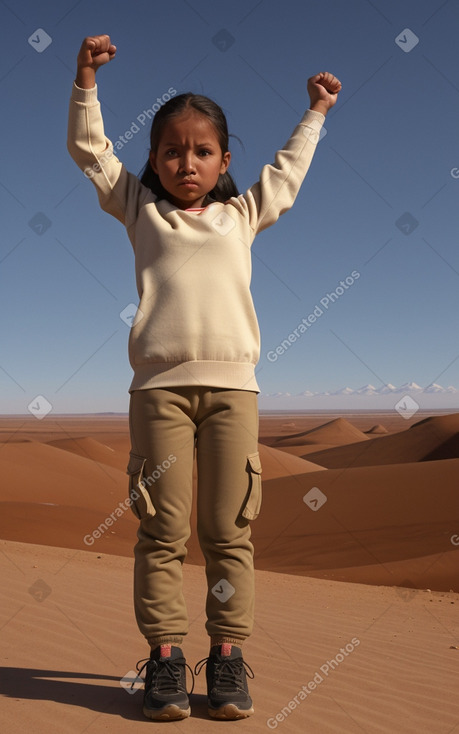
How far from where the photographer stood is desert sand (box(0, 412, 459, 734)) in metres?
2.74

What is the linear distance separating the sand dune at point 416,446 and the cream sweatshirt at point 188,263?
20.8 meters

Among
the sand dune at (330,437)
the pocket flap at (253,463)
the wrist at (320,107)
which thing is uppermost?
the wrist at (320,107)

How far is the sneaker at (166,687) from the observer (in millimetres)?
2422

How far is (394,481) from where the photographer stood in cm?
1257

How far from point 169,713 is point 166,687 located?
9cm

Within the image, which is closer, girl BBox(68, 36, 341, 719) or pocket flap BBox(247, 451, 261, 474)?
girl BBox(68, 36, 341, 719)

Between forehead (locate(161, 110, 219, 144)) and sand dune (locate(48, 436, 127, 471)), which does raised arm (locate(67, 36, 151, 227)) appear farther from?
sand dune (locate(48, 436, 127, 471))

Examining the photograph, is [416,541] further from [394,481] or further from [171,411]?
[171,411]

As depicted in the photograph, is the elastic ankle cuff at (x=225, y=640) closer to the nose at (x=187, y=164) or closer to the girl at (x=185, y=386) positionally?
the girl at (x=185, y=386)

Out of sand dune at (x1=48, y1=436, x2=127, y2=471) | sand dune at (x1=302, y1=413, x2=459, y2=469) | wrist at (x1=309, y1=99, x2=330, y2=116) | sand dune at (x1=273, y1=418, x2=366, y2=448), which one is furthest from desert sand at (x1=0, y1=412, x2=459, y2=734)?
sand dune at (x1=273, y1=418, x2=366, y2=448)

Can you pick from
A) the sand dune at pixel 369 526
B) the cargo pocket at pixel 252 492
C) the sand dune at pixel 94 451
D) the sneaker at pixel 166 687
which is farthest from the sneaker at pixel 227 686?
the sand dune at pixel 94 451

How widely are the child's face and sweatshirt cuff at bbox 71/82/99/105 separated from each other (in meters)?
0.31

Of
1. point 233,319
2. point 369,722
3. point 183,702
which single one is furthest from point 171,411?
point 369,722

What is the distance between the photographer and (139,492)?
2.50 m
